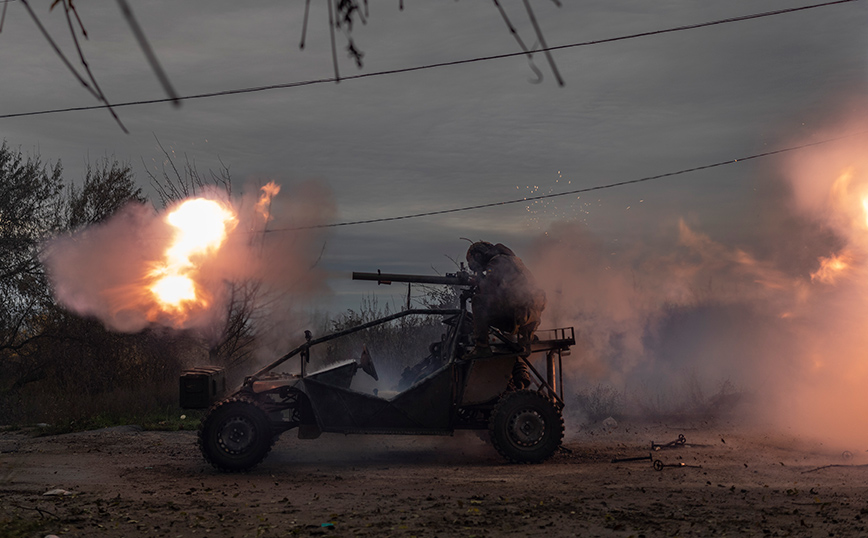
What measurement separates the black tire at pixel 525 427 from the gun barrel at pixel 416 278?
7.32ft

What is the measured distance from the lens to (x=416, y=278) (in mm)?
14312

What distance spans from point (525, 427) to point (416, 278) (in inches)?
136

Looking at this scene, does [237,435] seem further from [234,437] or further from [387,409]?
[387,409]

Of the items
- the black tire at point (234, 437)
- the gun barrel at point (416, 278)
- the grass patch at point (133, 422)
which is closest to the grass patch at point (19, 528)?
the black tire at point (234, 437)

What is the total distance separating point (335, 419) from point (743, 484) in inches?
238

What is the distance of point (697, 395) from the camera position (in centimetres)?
2064

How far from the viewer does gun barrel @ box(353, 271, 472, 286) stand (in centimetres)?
1366

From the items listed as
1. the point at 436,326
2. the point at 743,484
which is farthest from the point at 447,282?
the point at 436,326

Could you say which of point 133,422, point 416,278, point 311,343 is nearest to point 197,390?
point 311,343

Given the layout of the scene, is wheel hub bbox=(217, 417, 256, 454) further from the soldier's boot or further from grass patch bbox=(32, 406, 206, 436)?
grass patch bbox=(32, 406, 206, 436)

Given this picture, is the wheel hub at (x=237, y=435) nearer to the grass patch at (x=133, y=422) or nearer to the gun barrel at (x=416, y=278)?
the gun barrel at (x=416, y=278)

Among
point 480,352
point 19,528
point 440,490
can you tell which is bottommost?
point 440,490

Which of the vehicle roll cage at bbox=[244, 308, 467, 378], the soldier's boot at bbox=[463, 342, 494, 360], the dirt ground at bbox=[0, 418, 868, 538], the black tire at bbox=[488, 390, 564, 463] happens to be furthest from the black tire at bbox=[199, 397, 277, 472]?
the black tire at bbox=[488, 390, 564, 463]

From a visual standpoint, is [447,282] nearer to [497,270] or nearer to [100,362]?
[497,270]
